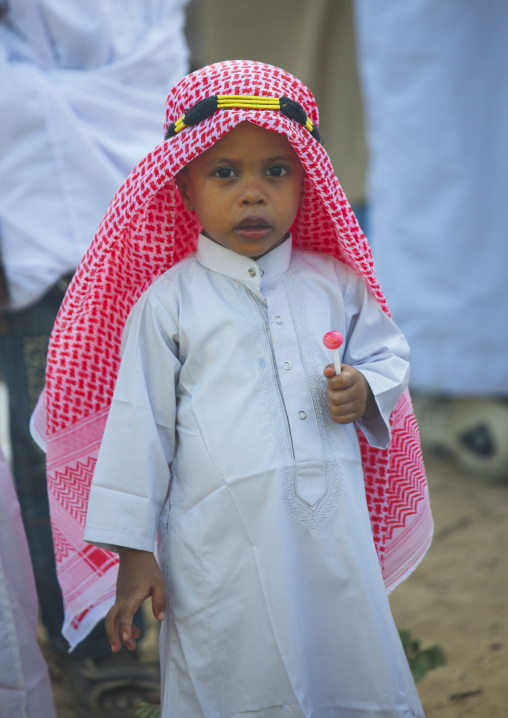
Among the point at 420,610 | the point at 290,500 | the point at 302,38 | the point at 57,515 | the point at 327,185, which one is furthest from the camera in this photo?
the point at 302,38

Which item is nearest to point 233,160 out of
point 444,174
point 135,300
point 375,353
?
point 135,300

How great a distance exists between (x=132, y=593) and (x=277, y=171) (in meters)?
0.98

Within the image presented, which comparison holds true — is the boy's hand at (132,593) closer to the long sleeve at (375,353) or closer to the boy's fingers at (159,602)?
the boy's fingers at (159,602)

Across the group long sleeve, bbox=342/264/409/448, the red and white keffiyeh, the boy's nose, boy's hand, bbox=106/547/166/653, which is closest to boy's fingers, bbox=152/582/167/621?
boy's hand, bbox=106/547/166/653

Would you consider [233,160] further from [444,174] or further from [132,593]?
[444,174]

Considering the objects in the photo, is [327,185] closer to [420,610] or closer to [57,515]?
[57,515]

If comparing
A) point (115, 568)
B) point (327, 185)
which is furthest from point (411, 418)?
point (115, 568)

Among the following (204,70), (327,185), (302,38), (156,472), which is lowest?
(156,472)

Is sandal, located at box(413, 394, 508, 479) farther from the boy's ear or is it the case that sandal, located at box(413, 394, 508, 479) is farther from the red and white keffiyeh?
the boy's ear

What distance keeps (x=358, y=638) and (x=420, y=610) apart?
1.60 meters

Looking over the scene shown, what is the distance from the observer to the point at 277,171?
190cm

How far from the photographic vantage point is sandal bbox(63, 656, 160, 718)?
103 inches

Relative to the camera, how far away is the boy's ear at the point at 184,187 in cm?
196

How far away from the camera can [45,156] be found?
2418 mm
